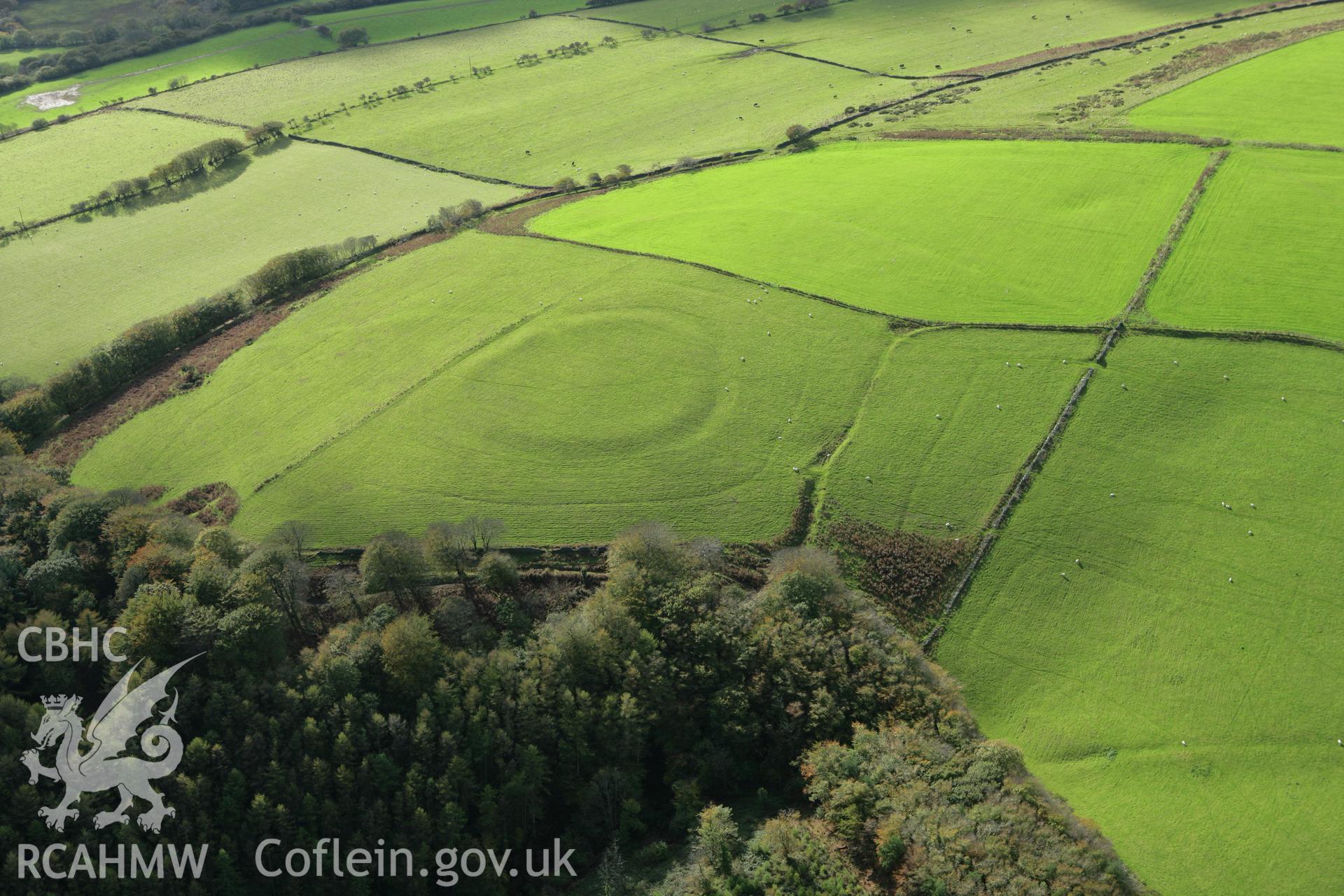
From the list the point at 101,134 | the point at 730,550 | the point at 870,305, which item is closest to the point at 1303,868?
the point at 730,550

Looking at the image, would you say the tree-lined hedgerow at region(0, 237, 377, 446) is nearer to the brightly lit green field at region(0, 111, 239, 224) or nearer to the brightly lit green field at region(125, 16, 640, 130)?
the brightly lit green field at region(0, 111, 239, 224)

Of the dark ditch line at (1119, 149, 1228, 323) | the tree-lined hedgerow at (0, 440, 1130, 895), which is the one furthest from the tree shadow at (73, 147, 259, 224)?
the dark ditch line at (1119, 149, 1228, 323)

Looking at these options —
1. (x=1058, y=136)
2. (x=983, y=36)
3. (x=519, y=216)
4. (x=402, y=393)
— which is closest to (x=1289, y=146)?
(x=1058, y=136)

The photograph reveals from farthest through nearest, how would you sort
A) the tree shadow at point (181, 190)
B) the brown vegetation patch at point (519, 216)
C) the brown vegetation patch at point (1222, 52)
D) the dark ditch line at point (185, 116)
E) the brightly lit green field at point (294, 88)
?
the brightly lit green field at point (294, 88) < the dark ditch line at point (185, 116) < the brown vegetation patch at point (1222, 52) < the tree shadow at point (181, 190) < the brown vegetation patch at point (519, 216)

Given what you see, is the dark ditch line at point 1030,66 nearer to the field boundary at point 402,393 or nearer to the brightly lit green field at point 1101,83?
the brightly lit green field at point 1101,83

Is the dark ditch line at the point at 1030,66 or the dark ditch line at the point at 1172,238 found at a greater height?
the dark ditch line at the point at 1030,66

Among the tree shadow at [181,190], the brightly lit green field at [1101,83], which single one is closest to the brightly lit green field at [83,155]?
the tree shadow at [181,190]

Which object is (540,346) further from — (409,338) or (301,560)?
(301,560)
